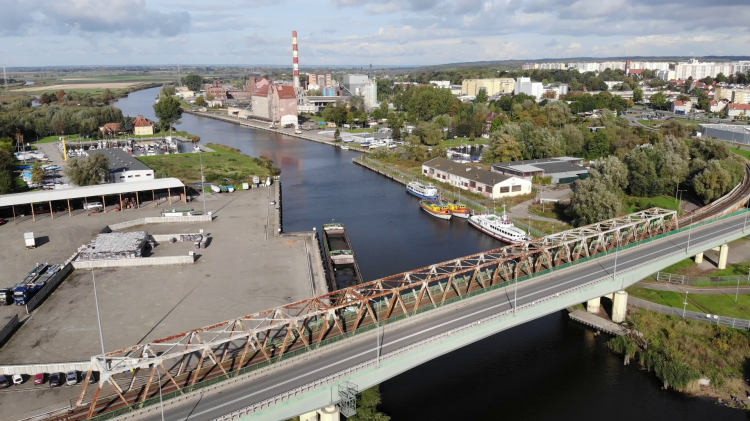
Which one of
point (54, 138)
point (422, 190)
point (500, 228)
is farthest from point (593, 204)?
point (54, 138)

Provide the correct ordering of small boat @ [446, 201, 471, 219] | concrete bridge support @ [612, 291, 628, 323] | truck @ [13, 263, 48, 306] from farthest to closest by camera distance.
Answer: small boat @ [446, 201, 471, 219] → concrete bridge support @ [612, 291, 628, 323] → truck @ [13, 263, 48, 306]

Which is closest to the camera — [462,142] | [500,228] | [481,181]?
[500,228]

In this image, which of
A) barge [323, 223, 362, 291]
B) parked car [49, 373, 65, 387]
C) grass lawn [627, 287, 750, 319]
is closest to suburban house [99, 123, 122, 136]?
barge [323, 223, 362, 291]

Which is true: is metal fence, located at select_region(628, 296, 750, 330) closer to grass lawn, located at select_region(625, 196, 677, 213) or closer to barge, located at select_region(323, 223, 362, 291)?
barge, located at select_region(323, 223, 362, 291)

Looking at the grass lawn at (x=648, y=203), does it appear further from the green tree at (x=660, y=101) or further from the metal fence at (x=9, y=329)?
the green tree at (x=660, y=101)

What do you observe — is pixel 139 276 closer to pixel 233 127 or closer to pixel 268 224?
pixel 268 224

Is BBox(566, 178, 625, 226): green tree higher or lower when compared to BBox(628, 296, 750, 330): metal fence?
Result: higher

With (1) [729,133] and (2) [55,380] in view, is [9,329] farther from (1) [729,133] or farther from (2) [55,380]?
(1) [729,133]
